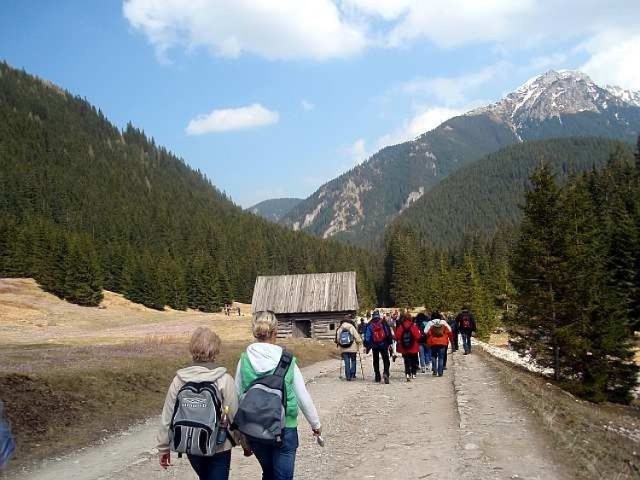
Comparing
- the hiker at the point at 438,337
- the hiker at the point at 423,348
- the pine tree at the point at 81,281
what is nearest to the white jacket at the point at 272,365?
the hiker at the point at 438,337

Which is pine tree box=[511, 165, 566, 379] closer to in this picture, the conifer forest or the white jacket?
the conifer forest

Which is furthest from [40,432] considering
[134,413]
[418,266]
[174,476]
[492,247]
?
[492,247]

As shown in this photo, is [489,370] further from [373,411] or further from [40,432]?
[40,432]

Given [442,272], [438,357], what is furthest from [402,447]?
[442,272]

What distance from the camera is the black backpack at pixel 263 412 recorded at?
202 inches

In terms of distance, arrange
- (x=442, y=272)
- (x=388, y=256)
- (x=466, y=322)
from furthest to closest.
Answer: (x=388, y=256)
(x=442, y=272)
(x=466, y=322)

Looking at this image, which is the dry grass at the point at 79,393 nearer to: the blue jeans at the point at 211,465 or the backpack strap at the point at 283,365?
the blue jeans at the point at 211,465

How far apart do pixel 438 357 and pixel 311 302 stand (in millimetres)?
28917

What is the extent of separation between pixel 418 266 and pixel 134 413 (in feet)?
347

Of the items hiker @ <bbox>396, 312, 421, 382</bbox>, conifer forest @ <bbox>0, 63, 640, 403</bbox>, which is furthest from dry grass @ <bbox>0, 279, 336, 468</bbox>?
conifer forest @ <bbox>0, 63, 640, 403</bbox>

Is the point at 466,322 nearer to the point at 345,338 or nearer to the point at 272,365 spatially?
the point at 345,338

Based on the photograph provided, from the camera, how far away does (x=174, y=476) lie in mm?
8695

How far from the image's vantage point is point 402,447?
945cm

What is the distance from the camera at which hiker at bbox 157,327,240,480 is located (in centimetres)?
493
